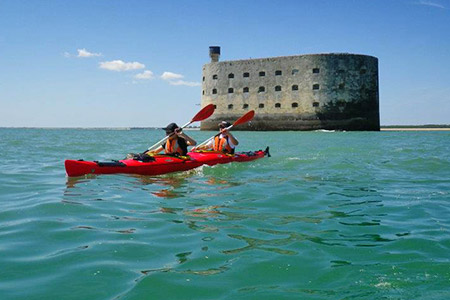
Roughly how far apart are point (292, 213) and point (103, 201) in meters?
2.60

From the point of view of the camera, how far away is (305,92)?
36938 millimetres

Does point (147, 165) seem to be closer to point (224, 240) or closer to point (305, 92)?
point (224, 240)

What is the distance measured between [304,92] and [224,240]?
3417cm

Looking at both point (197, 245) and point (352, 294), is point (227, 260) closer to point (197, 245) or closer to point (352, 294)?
point (197, 245)

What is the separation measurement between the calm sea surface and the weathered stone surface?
1157 inches

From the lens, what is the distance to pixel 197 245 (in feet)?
12.6

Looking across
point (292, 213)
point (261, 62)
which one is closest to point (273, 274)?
point (292, 213)

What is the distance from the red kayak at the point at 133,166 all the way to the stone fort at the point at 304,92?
28534 millimetres

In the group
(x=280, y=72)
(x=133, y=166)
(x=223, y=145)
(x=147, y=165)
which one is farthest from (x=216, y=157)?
(x=280, y=72)

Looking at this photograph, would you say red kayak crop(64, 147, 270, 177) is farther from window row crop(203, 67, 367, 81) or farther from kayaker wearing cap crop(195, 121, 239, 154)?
window row crop(203, 67, 367, 81)

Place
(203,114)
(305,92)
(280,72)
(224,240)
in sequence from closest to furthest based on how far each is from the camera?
(224,240)
(203,114)
(305,92)
(280,72)

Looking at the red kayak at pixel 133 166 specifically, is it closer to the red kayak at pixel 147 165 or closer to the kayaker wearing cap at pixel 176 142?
the red kayak at pixel 147 165

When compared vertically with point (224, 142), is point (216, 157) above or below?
below

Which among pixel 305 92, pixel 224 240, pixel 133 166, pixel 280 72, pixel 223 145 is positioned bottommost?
pixel 224 240
